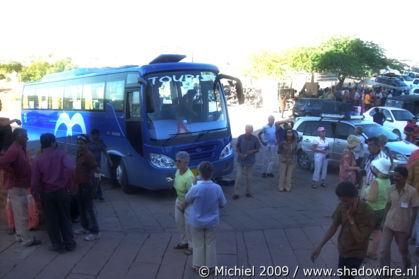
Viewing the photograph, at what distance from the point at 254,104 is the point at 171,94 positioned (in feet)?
84.5

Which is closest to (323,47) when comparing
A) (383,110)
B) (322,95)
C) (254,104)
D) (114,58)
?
(322,95)

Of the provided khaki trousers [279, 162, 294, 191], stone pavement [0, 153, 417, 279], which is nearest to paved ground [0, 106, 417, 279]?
stone pavement [0, 153, 417, 279]

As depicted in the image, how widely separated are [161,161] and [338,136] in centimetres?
588

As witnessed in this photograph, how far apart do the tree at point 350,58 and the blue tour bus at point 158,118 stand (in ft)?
67.0

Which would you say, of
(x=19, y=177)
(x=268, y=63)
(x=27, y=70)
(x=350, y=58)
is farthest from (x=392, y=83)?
(x=27, y=70)

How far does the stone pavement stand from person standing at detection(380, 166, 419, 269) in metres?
0.80

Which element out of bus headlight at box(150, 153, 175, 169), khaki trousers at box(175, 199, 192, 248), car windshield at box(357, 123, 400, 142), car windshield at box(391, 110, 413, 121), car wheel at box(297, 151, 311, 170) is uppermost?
car windshield at box(357, 123, 400, 142)

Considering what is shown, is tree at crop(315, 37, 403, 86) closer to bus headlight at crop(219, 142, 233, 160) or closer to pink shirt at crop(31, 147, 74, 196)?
bus headlight at crop(219, 142, 233, 160)

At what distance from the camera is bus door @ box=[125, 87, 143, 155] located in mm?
8516

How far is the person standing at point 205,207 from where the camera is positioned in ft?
15.0

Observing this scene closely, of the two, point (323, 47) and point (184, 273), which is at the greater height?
point (323, 47)

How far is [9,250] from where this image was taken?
577 centimetres

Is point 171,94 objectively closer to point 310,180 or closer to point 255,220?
point 255,220

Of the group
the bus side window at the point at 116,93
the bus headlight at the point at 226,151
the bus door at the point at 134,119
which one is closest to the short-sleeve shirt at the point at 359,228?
the bus headlight at the point at 226,151
